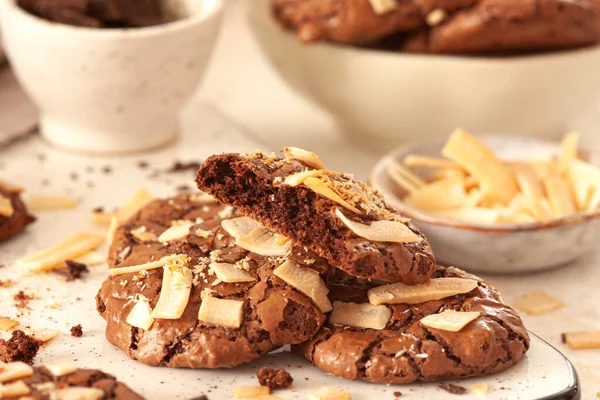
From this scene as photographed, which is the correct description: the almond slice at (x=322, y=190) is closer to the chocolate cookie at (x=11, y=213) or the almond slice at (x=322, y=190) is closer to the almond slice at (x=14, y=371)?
the almond slice at (x=14, y=371)

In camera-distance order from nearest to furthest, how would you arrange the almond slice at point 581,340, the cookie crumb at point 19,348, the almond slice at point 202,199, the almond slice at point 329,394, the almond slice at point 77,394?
the almond slice at point 77,394 → the almond slice at point 329,394 → the cookie crumb at point 19,348 → the almond slice at point 581,340 → the almond slice at point 202,199

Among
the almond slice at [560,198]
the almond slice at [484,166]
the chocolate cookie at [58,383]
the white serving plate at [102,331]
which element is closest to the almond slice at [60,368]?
the chocolate cookie at [58,383]

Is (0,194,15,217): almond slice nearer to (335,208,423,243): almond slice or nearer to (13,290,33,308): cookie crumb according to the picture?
(13,290,33,308): cookie crumb

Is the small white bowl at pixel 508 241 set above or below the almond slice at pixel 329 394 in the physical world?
below

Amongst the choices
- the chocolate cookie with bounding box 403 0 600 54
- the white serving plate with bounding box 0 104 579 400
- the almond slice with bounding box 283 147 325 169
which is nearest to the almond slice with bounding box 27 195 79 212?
the white serving plate with bounding box 0 104 579 400

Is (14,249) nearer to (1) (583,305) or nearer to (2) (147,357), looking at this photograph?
(2) (147,357)

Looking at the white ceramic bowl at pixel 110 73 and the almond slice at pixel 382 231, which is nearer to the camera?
the almond slice at pixel 382 231

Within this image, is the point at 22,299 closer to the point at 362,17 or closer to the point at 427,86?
the point at 362,17

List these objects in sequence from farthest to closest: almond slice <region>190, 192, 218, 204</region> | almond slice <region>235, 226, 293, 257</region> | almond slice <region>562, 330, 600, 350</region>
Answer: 1. almond slice <region>190, 192, 218, 204</region>
2. almond slice <region>562, 330, 600, 350</region>
3. almond slice <region>235, 226, 293, 257</region>
